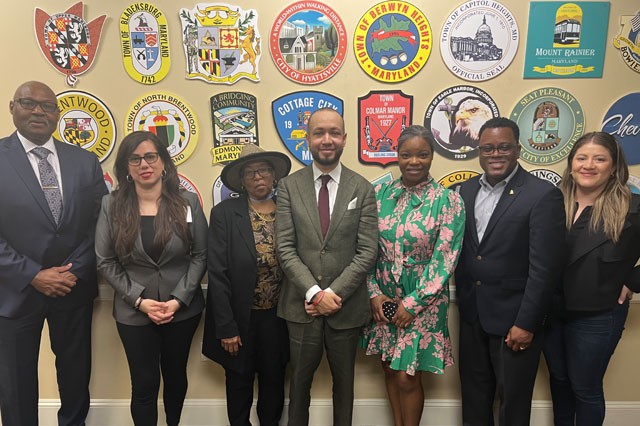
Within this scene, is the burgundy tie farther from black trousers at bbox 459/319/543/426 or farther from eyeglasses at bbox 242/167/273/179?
black trousers at bbox 459/319/543/426

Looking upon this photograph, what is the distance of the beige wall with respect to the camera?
212cm

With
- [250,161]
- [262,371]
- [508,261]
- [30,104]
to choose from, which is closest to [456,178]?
[508,261]

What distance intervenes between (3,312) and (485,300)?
8.22ft

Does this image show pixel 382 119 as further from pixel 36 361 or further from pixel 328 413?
pixel 36 361

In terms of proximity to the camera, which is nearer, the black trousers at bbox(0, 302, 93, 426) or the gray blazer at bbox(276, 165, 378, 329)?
the gray blazer at bbox(276, 165, 378, 329)

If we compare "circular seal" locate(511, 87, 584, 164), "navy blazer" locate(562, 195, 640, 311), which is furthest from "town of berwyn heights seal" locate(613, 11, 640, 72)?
"navy blazer" locate(562, 195, 640, 311)

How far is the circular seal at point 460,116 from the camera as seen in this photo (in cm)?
216

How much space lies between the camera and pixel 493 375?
198 cm

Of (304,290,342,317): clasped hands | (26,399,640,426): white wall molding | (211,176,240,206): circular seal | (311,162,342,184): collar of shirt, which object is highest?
(311,162,342,184): collar of shirt

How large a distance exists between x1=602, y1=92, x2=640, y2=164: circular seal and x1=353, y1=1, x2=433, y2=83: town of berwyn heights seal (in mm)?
1164

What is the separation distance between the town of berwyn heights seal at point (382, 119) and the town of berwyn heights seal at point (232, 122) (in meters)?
0.66

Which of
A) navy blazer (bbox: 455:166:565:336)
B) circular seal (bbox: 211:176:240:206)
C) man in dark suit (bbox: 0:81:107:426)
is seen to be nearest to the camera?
navy blazer (bbox: 455:166:565:336)

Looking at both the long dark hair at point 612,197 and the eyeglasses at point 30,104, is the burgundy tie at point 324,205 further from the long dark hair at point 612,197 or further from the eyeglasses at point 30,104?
the eyeglasses at point 30,104

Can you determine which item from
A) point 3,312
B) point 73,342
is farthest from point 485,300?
point 3,312
